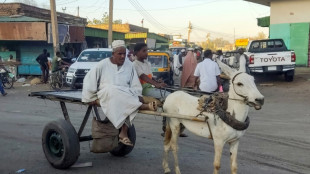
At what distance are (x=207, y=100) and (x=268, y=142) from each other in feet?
10.8

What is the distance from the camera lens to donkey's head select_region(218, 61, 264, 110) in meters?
4.06

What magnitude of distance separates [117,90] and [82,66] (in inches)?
447

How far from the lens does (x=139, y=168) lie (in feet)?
18.6

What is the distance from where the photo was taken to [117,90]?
504 centimetres

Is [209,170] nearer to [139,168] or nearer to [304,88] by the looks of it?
[139,168]

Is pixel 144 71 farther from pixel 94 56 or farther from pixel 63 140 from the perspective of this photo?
pixel 94 56

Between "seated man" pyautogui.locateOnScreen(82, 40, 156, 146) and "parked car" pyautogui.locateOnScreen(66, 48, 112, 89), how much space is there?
10761 mm

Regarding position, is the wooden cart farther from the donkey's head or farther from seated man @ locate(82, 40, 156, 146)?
the donkey's head

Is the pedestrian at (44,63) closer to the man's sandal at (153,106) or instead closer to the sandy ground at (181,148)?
the sandy ground at (181,148)

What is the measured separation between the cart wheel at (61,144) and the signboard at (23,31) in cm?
1776

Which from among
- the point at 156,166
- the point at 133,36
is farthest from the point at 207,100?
the point at 133,36

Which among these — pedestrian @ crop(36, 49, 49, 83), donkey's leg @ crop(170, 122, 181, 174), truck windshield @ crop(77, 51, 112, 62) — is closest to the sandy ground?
donkey's leg @ crop(170, 122, 181, 174)

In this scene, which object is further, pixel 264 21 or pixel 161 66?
pixel 264 21

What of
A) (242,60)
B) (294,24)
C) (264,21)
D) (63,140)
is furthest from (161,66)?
(264,21)
